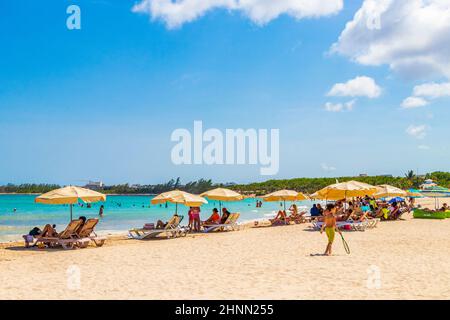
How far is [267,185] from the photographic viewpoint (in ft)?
438

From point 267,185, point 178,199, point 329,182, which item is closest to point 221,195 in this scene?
point 178,199

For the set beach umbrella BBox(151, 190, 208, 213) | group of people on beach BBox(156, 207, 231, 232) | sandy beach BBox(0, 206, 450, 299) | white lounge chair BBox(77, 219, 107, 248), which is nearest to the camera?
sandy beach BBox(0, 206, 450, 299)

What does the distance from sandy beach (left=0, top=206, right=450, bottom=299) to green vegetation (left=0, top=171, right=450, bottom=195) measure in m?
62.5

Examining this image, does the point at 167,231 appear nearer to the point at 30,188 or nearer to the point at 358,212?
the point at 358,212

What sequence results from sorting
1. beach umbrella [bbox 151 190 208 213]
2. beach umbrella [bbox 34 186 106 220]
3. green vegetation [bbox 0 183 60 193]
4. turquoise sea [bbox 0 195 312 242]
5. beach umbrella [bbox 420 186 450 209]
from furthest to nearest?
green vegetation [bbox 0 183 60 193]
turquoise sea [bbox 0 195 312 242]
beach umbrella [bbox 420 186 450 209]
beach umbrella [bbox 151 190 208 213]
beach umbrella [bbox 34 186 106 220]

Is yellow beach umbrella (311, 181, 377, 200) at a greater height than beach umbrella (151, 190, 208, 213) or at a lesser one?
greater

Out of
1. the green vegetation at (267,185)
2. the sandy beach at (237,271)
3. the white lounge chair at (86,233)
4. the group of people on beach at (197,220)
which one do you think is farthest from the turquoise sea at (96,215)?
the green vegetation at (267,185)

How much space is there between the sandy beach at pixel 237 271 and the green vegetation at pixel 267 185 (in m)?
62.5

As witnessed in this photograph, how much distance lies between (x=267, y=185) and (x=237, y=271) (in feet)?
412

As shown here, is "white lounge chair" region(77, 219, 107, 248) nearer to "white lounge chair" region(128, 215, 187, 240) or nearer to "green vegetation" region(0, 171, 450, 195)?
"white lounge chair" region(128, 215, 187, 240)

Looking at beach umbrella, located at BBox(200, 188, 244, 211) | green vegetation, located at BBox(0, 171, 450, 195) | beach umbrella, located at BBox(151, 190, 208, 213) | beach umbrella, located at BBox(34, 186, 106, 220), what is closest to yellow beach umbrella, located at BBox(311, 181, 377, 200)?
beach umbrella, located at BBox(200, 188, 244, 211)

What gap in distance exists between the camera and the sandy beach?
6.84m
